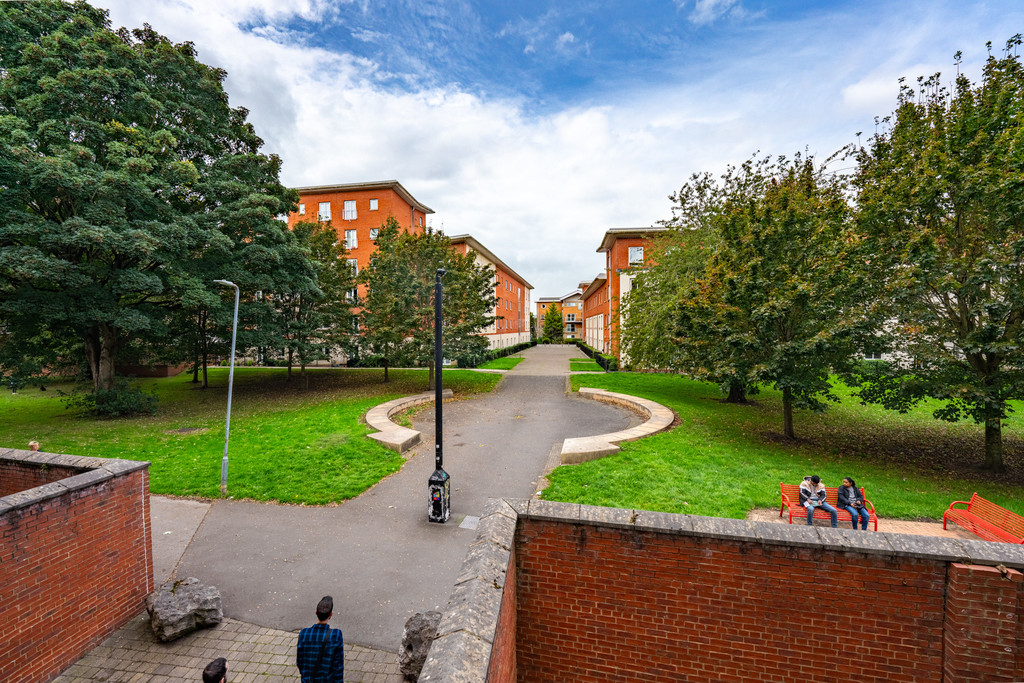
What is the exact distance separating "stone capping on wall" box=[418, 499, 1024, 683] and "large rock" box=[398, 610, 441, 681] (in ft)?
4.03

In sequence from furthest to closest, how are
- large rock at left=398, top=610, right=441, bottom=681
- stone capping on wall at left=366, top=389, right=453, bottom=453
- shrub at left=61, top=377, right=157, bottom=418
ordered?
shrub at left=61, top=377, right=157, bottom=418 < stone capping on wall at left=366, top=389, right=453, bottom=453 < large rock at left=398, top=610, right=441, bottom=681

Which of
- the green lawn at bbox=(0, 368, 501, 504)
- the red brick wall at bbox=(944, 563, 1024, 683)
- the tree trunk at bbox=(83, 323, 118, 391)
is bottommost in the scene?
the green lawn at bbox=(0, 368, 501, 504)

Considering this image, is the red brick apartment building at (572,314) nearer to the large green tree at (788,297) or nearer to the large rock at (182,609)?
the large green tree at (788,297)

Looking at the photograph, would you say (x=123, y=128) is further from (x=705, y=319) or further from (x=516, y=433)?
(x=705, y=319)

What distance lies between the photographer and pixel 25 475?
636cm

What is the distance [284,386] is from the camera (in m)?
24.8

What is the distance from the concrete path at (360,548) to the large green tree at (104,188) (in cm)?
1078

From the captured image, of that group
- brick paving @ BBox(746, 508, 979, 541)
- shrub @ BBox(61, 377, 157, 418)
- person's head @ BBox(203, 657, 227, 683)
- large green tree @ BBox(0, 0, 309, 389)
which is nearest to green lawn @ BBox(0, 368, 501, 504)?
shrub @ BBox(61, 377, 157, 418)

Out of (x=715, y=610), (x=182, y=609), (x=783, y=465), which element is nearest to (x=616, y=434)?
(x=783, y=465)

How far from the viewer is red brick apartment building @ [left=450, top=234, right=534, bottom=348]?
44.6m

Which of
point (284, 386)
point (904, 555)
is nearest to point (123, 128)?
point (284, 386)

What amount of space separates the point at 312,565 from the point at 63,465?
3.83 m

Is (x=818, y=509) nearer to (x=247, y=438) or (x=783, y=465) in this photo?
(x=783, y=465)

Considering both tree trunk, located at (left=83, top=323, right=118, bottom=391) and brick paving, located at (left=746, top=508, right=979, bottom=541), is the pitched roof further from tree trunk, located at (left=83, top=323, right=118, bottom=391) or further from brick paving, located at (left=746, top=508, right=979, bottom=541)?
brick paving, located at (left=746, top=508, right=979, bottom=541)
